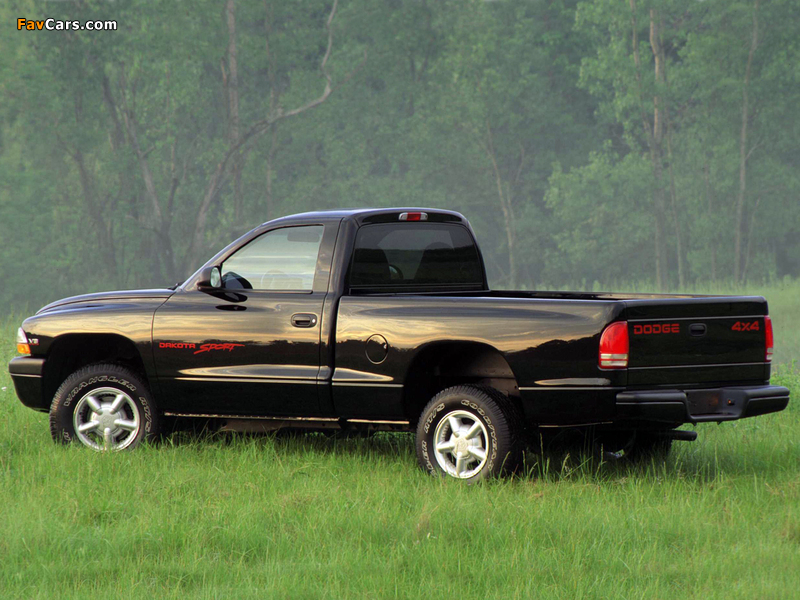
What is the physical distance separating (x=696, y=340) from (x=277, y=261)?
3.07 meters

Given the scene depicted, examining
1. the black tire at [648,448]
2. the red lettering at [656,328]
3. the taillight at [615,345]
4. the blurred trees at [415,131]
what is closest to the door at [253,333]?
the taillight at [615,345]

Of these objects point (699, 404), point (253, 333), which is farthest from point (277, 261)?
point (699, 404)

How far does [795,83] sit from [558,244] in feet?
47.2

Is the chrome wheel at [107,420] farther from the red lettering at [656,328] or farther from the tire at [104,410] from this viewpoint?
the red lettering at [656,328]

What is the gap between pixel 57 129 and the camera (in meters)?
44.9

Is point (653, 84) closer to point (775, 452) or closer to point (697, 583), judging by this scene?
point (775, 452)

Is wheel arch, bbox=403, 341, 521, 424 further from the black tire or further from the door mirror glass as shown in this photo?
the door mirror glass

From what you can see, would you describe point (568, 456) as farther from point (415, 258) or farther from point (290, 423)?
point (290, 423)

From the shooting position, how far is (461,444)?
280 inches

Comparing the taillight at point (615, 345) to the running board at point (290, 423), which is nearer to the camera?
the taillight at point (615, 345)

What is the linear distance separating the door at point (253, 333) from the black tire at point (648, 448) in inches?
96.1

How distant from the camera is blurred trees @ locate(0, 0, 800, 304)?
45625mm

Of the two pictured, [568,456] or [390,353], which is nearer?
[390,353]

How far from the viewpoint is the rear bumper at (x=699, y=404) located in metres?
6.46
